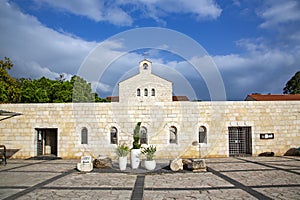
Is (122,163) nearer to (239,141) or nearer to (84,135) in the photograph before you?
(84,135)

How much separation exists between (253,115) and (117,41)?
7.23 metres

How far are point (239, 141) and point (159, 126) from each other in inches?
163

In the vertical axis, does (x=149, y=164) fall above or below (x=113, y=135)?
below

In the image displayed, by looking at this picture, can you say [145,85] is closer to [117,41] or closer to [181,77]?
[181,77]

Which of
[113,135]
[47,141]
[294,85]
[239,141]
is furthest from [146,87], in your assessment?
[294,85]

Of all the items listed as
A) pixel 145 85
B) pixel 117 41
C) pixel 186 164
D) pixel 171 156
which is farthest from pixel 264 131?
pixel 145 85

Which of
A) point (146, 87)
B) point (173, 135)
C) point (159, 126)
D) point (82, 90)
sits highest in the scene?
point (82, 90)

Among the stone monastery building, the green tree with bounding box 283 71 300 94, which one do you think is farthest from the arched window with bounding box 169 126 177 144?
the green tree with bounding box 283 71 300 94

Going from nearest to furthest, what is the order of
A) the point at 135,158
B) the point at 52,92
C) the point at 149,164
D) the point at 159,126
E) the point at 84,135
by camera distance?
the point at 149,164
the point at 135,158
the point at 159,126
the point at 84,135
the point at 52,92

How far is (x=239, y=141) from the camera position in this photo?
493 inches

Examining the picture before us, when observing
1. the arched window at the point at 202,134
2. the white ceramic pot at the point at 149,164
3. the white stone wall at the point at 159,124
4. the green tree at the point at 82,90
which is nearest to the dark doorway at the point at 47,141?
the white stone wall at the point at 159,124

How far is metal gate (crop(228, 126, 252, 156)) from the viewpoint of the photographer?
12370 millimetres

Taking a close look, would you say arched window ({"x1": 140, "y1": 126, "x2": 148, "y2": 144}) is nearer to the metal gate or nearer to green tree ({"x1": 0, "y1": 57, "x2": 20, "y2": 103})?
the metal gate

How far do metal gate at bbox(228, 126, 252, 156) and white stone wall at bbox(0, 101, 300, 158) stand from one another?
46 cm
